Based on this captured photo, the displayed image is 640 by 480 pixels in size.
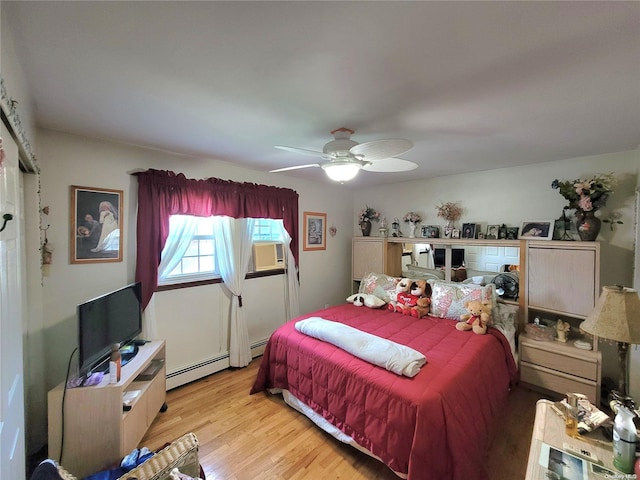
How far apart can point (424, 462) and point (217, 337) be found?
7.52 ft

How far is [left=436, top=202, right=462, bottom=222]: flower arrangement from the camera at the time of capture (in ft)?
11.0

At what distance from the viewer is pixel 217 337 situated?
2.94 m

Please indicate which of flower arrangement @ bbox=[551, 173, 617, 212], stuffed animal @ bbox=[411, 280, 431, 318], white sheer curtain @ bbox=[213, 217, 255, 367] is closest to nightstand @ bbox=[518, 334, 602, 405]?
stuffed animal @ bbox=[411, 280, 431, 318]

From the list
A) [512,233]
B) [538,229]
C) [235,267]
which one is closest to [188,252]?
[235,267]

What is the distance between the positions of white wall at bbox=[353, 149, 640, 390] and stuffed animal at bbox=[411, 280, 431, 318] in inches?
37.3

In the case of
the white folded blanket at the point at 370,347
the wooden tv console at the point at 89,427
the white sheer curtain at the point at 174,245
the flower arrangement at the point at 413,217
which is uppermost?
the flower arrangement at the point at 413,217

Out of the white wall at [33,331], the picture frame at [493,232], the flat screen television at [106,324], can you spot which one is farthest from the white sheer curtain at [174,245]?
the picture frame at [493,232]

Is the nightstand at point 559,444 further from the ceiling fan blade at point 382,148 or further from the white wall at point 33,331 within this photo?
the white wall at point 33,331

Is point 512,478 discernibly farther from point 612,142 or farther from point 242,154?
point 242,154

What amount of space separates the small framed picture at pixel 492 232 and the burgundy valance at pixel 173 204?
262 centimetres

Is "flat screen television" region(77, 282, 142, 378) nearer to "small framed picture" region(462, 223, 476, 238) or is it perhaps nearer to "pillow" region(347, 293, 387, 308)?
"pillow" region(347, 293, 387, 308)

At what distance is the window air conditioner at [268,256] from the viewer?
3.30m

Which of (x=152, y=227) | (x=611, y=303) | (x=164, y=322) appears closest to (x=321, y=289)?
(x=164, y=322)

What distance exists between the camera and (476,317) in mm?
2490
